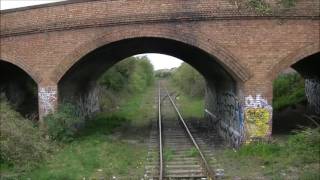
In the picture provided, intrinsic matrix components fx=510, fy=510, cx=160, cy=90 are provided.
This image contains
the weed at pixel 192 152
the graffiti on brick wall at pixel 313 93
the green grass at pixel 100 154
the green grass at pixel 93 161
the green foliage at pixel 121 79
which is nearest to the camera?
the green grass at pixel 93 161

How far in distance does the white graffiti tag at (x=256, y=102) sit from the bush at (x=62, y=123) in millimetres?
6275

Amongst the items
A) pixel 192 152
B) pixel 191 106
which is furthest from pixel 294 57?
pixel 191 106

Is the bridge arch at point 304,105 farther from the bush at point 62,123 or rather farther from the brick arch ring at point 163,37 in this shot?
the bush at point 62,123

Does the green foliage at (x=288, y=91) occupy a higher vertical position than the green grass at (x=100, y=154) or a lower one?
higher

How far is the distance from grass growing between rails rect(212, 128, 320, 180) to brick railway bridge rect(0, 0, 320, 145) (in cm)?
100

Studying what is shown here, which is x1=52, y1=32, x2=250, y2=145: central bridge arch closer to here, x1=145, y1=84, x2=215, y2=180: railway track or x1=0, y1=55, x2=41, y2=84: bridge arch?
x1=0, y1=55, x2=41, y2=84: bridge arch

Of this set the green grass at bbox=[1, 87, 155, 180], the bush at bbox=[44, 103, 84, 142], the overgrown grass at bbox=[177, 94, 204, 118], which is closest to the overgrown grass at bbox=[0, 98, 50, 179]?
the green grass at bbox=[1, 87, 155, 180]

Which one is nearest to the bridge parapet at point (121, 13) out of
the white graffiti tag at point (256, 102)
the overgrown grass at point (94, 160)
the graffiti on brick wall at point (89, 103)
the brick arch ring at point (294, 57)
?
the brick arch ring at point (294, 57)

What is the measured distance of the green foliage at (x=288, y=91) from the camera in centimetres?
2562

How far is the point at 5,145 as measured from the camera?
13.3m

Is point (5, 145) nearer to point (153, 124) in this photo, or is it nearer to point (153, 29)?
point (153, 29)

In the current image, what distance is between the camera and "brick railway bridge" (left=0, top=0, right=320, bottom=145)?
1653 centimetres

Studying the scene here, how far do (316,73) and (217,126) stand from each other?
486cm

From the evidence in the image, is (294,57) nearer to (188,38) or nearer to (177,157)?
(188,38)
